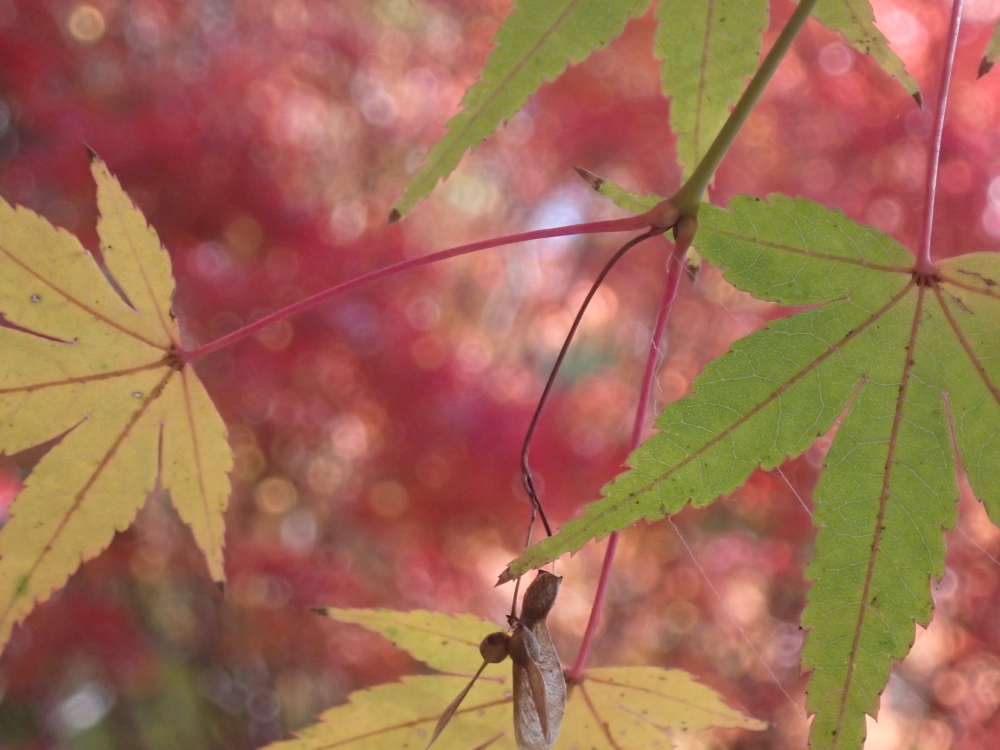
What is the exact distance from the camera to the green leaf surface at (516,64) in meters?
0.43

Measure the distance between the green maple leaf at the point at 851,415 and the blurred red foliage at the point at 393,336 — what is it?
3.38ft

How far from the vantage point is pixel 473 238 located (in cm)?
227

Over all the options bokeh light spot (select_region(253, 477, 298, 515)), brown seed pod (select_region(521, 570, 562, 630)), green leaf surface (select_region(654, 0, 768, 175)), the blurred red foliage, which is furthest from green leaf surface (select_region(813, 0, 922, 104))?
bokeh light spot (select_region(253, 477, 298, 515))

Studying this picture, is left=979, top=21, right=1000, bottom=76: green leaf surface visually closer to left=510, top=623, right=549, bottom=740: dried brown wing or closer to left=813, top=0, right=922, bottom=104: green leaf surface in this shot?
left=813, top=0, right=922, bottom=104: green leaf surface

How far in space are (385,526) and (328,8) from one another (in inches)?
50.1

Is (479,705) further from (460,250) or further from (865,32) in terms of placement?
(865,32)

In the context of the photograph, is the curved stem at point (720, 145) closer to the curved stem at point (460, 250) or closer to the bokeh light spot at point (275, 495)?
the curved stem at point (460, 250)

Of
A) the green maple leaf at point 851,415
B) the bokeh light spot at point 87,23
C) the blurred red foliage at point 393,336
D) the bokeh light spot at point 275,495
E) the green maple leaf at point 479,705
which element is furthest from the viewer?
the bokeh light spot at point 275,495

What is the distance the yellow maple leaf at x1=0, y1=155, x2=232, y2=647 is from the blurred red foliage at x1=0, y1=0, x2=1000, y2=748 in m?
0.96

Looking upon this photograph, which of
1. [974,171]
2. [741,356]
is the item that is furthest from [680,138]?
[974,171]

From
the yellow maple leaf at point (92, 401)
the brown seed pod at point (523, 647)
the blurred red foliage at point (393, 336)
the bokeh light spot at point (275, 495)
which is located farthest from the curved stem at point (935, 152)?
the bokeh light spot at point (275, 495)

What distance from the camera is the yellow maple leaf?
405mm

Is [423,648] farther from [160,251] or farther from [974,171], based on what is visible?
[974,171]

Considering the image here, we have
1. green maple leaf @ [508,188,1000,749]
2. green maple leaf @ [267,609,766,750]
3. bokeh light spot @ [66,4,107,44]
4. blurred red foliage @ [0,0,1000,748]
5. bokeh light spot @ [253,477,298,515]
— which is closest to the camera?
green maple leaf @ [508,188,1000,749]
